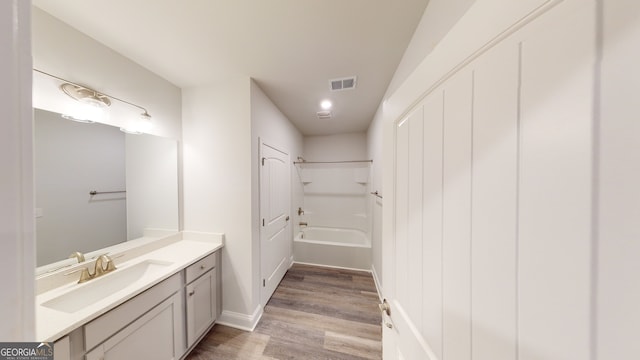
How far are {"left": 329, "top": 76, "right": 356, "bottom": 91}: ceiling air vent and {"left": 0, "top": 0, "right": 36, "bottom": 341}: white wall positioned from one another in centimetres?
178

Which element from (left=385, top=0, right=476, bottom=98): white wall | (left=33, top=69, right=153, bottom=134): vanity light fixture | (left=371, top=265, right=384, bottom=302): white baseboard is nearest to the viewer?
(left=385, top=0, right=476, bottom=98): white wall

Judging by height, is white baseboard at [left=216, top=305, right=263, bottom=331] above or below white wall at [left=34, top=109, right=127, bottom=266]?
below

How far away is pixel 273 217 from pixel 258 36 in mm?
1793

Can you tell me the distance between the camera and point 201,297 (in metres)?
1.60

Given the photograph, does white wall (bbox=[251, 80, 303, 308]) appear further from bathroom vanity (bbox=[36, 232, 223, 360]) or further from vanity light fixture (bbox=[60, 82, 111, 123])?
vanity light fixture (bbox=[60, 82, 111, 123])

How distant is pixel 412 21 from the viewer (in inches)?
46.3

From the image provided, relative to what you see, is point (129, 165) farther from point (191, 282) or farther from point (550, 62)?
point (550, 62)

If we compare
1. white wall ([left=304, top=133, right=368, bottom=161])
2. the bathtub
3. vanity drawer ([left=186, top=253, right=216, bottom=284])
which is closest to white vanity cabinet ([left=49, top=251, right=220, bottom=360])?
vanity drawer ([left=186, top=253, right=216, bottom=284])

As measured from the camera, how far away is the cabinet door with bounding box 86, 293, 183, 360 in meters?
1.00

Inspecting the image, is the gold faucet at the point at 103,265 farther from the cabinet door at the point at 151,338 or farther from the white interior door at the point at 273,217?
the white interior door at the point at 273,217

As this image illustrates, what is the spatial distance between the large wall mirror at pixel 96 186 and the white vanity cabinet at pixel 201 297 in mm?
586

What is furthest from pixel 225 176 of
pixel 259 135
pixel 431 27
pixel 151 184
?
pixel 431 27

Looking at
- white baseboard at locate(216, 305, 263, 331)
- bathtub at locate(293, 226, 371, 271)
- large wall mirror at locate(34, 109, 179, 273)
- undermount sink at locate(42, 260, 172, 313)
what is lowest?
white baseboard at locate(216, 305, 263, 331)

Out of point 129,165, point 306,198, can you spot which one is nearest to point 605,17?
point 129,165
